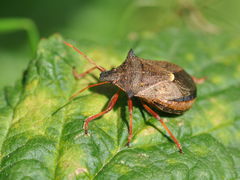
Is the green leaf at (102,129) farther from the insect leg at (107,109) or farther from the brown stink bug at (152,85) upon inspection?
the brown stink bug at (152,85)

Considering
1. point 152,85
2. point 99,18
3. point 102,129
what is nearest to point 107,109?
point 102,129

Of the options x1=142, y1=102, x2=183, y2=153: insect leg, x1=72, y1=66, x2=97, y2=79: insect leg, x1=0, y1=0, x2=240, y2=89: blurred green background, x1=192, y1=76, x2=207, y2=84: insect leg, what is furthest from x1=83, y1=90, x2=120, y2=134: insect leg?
x1=0, y1=0, x2=240, y2=89: blurred green background

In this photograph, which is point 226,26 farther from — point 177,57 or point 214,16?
point 177,57

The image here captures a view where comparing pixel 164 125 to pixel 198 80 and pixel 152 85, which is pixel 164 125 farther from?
pixel 198 80

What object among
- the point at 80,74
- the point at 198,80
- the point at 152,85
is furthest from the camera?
the point at 198,80

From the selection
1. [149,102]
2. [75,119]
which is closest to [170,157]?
[149,102]

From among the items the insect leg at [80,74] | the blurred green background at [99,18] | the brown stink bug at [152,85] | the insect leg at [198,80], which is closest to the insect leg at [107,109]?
the brown stink bug at [152,85]
